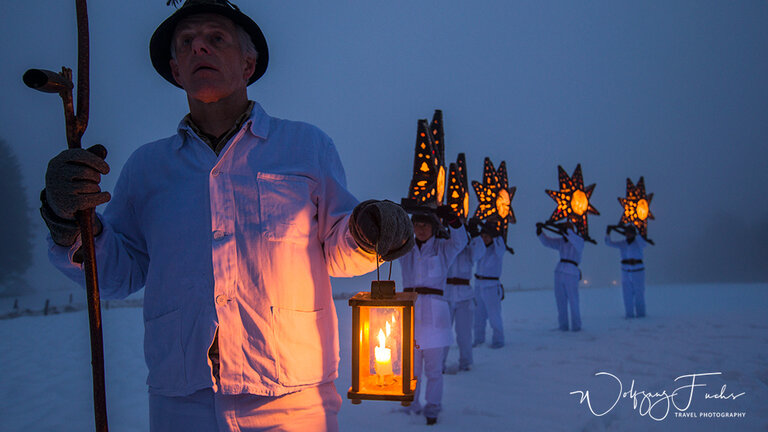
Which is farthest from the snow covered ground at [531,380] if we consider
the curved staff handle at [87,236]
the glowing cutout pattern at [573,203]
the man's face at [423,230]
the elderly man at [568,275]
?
the curved staff handle at [87,236]

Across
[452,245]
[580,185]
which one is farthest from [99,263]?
[580,185]

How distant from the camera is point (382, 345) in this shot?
5.76 feet

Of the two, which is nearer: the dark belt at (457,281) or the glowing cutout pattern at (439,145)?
the glowing cutout pattern at (439,145)

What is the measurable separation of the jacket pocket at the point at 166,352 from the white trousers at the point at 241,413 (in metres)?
0.06

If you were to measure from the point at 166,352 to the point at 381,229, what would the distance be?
85 centimetres

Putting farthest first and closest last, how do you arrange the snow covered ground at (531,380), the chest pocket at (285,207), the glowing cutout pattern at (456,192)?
1. the glowing cutout pattern at (456,192)
2. the snow covered ground at (531,380)
3. the chest pocket at (285,207)

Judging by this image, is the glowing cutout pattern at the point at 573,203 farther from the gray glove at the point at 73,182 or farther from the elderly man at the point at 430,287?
the gray glove at the point at 73,182

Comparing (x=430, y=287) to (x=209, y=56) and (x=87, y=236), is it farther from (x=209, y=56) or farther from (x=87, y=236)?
(x=87, y=236)

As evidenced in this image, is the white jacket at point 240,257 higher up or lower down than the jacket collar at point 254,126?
lower down

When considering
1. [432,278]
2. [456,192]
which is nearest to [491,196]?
[456,192]

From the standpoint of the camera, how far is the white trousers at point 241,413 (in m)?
1.43

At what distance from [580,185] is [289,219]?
934 centimetres

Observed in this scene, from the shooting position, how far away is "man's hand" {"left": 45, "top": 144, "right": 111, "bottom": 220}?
1.33 metres

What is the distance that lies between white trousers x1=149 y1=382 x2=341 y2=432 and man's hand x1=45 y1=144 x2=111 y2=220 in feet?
2.31
